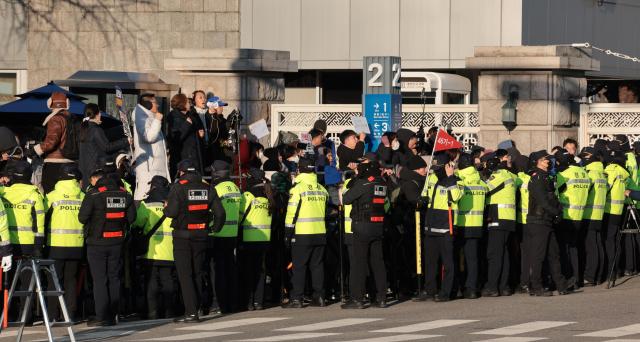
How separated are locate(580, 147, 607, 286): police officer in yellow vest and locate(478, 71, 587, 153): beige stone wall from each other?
345cm

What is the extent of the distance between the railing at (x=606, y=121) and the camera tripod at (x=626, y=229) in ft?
10.8

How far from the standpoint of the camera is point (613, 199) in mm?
25344

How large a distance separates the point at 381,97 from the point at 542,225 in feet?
16.8

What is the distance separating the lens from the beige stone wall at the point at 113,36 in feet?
128

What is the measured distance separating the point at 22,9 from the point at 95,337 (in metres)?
20.8

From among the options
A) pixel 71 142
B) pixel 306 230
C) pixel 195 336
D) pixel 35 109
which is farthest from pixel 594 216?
pixel 35 109

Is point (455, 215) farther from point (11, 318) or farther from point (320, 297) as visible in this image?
point (11, 318)

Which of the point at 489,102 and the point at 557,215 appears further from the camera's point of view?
the point at 489,102

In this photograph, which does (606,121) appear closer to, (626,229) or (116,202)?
(626,229)

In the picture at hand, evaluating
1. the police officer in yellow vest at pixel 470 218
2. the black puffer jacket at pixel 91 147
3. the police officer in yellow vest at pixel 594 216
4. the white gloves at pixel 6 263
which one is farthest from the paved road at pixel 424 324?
the black puffer jacket at pixel 91 147

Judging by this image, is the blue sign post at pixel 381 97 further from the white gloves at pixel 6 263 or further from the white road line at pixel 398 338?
the white gloves at pixel 6 263

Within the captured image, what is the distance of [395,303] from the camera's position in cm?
2289

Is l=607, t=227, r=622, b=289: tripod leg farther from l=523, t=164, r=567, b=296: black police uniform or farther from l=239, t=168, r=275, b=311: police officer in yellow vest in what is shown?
l=239, t=168, r=275, b=311: police officer in yellow vest

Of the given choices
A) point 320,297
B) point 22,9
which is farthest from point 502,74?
point 22,9
